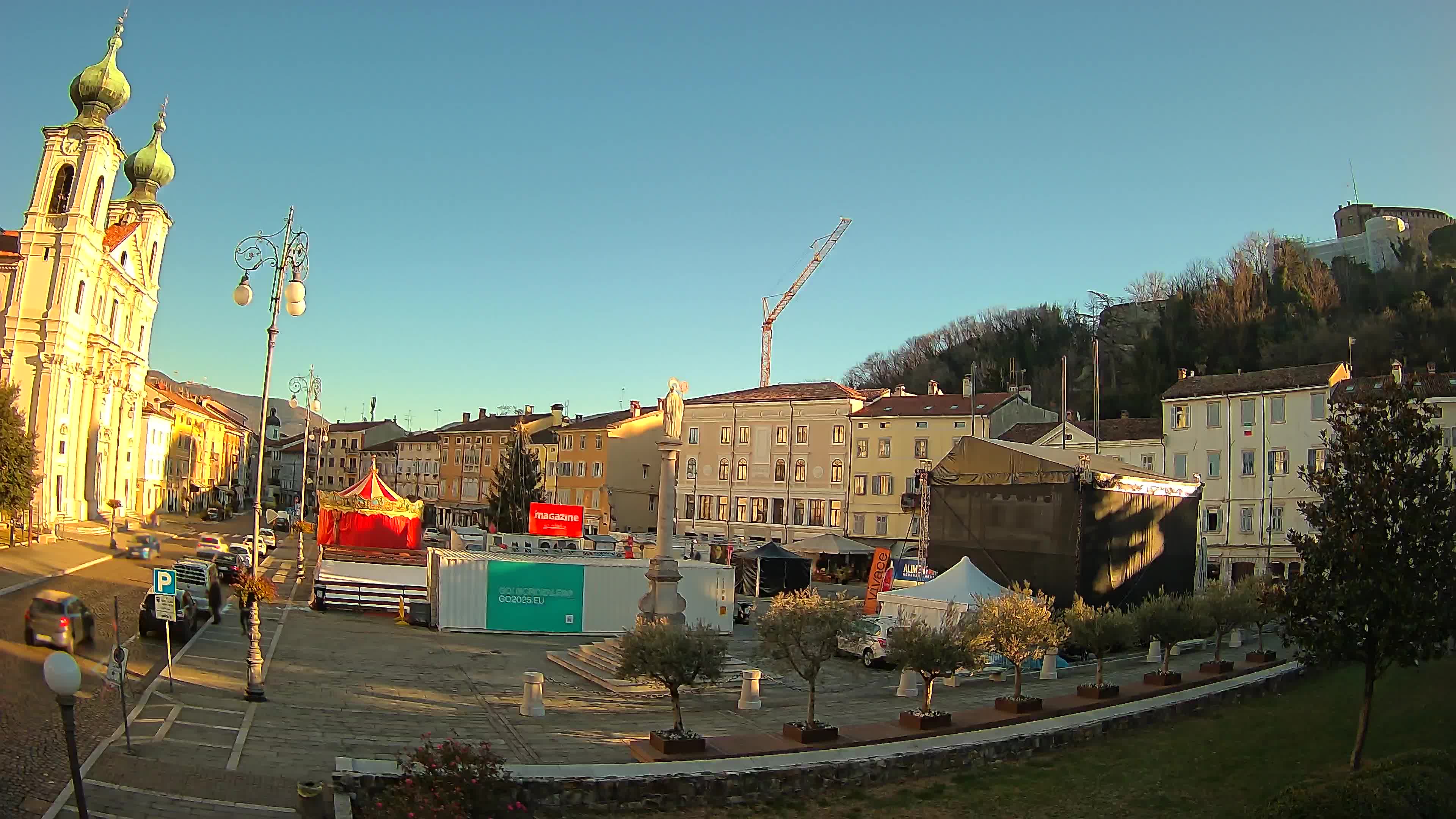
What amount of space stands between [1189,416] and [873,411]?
60.4ft

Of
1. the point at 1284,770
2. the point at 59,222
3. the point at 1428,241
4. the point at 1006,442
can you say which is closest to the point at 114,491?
the point at 59,222

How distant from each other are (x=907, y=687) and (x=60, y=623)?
16301 mm

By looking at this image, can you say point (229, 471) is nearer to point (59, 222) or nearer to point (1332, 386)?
point (59, 222)

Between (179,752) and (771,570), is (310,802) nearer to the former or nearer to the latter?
(179,752)

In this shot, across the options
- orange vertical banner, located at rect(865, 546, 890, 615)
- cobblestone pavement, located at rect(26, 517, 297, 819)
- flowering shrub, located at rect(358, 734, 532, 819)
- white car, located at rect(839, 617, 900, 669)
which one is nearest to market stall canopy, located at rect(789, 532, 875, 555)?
orange vertical banner, located at rect(865, 546, 890, 615)

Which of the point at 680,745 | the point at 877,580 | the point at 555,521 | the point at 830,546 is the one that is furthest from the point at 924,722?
the point at 830,546

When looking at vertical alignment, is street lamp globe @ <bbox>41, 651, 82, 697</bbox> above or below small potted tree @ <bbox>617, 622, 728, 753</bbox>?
above

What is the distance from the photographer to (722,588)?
31516mm

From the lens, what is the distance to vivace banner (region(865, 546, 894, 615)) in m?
34.0

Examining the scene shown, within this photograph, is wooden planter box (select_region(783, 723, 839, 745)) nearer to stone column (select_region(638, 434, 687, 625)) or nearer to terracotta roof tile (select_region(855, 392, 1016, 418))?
stone column (select_region(638, 434, 687, 625))

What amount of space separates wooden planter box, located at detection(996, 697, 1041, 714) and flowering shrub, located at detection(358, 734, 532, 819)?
1061 centimetres

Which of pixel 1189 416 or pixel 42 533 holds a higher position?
pixel 1189 416

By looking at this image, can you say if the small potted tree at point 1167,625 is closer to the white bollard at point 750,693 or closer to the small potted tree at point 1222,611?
the small potted tree at point 1222,611

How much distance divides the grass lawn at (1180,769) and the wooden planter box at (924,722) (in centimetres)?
151
